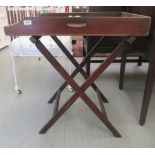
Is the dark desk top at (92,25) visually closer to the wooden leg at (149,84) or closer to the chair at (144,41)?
the wooden leg at (149,84)

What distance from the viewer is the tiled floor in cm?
124

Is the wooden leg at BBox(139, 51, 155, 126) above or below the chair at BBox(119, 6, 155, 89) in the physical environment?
below

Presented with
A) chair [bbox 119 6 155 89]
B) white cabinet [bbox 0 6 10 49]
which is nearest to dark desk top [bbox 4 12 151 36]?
chair [bbox 119 6 155 89]

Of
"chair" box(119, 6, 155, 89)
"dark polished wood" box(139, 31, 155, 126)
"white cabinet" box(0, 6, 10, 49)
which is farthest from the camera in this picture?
"white cabinet" box(0, 6, 10, 49)

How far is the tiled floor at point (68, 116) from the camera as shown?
1.24 metres

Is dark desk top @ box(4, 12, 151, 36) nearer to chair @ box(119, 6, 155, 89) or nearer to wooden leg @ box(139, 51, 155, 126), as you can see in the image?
wooden leg @ box(139, 51, 155, 126)

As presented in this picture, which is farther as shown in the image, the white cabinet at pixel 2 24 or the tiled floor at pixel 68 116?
the white cabinet at pixel 2 24

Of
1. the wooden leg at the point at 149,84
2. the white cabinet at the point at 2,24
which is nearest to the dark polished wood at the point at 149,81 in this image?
the wooden leg at the point at 149,84

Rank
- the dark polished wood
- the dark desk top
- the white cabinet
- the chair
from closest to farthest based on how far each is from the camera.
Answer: the dark desk top < the dark polished wood < the chair < the white cabinet

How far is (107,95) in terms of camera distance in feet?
5.93

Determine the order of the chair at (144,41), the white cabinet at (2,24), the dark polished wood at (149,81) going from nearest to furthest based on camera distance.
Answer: the dark polished wood at (149,81), the chair at (144,41), the white cabinet at (2,24)

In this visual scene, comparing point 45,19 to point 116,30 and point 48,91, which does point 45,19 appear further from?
point 48,91

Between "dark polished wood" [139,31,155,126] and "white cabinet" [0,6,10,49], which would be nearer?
"dark polished wood" [139,31,155,126]
